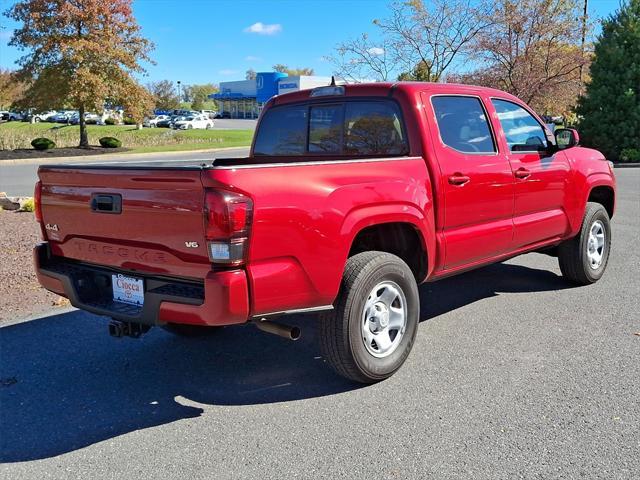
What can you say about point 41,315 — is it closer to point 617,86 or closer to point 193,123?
point 617,86

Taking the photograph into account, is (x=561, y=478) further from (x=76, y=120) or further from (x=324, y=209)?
(x=76, y=120)

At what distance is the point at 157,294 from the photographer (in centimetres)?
338

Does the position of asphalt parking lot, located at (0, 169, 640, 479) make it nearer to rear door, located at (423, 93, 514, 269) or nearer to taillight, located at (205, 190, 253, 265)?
rear door, located at (423, 93, 514, 269)

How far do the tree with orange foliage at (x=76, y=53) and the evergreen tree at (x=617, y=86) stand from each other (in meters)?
19.9

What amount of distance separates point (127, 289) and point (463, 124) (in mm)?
2892

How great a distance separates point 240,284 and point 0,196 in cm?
934

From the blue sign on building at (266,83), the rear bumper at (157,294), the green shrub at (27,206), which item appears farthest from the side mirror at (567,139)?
the blue sign on building at (266,83)

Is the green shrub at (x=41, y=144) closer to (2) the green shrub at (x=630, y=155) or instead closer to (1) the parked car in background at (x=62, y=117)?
(2) the green shrub at (x=630, y=155)

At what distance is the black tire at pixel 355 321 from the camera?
3717mm

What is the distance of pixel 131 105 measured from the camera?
→ 89.7 ft

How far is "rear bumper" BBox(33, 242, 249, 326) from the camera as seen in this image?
3.15m

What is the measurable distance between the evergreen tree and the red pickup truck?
65.6ft

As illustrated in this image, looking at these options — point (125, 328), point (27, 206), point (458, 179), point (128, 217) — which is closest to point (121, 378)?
point (125, 328)

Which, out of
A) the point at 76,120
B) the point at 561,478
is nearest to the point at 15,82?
the point at 561,478
